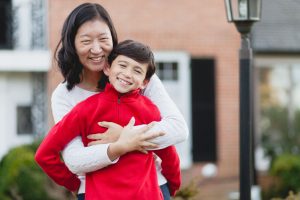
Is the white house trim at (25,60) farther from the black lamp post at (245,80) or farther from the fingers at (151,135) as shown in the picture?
the fingers at (151,135)

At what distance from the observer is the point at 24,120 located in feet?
50.0

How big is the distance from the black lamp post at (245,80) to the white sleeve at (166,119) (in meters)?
3.30

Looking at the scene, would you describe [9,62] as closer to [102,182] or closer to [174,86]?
[174,86]

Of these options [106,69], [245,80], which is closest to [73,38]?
[106,69]

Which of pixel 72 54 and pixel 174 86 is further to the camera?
pixel 174 86

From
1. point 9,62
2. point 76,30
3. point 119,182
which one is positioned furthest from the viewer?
point 9,62

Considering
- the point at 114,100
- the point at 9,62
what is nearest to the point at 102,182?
the point at 114,100

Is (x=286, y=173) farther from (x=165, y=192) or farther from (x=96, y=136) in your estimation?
(x=96, y=136)

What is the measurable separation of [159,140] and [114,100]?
0.83ft

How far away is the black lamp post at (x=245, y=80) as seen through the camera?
23.1ft

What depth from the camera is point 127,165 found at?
359 centimetres

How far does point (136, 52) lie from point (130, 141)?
1.27 ft

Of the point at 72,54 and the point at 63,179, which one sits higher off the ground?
the point at 72,54

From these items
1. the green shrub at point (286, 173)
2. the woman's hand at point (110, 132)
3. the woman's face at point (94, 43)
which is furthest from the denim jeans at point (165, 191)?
the green shrub at point (286, 173)
